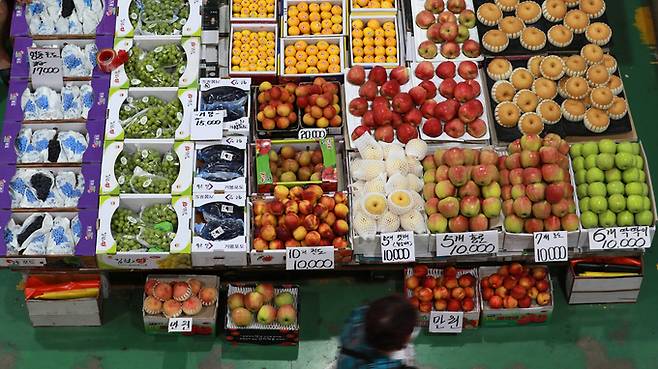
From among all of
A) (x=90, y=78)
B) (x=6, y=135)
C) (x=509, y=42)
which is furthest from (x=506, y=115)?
(x=6, y=135)

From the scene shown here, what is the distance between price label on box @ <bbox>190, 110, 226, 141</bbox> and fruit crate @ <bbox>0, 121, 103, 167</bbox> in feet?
2.12

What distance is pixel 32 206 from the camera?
5812mm

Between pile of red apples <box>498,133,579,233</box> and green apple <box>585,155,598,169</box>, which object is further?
green apple <box>585,155,598,169</box>

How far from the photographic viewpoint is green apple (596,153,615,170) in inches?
221

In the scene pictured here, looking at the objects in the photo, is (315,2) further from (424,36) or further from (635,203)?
(635,203)

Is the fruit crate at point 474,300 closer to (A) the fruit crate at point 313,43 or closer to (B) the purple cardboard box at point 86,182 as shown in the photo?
(A) the fruit crate at point 313,43

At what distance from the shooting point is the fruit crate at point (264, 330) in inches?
225

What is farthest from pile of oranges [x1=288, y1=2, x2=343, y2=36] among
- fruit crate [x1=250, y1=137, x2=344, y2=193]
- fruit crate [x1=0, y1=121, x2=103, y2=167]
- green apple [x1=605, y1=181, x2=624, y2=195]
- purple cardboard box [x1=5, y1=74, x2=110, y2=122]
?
green apple [x1=605, y1=181, x2=624, y2=195]

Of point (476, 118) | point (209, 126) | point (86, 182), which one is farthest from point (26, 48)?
point (476, 118)

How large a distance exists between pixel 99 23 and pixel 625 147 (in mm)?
3715

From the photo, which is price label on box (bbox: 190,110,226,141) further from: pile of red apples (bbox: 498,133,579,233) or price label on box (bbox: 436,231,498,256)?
pile of red apples (bbox: 498,133,579,233)

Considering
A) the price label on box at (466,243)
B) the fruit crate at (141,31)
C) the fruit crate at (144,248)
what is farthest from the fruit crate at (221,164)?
the price label on box at (466,243)

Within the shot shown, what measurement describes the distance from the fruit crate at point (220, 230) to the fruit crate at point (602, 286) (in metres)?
2.16

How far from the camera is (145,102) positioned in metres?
6.09
